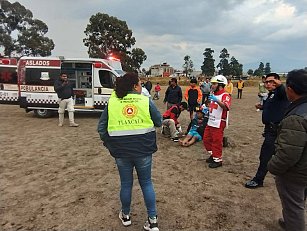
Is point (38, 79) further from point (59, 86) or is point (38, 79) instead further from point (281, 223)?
point (281, 223)

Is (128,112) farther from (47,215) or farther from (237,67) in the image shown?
(237,67)

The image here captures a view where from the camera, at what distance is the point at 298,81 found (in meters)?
2.82

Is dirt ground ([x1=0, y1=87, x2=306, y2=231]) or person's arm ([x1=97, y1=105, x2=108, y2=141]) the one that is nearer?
person's arm ([x1=97, y1=105, x2=108, y2=141])

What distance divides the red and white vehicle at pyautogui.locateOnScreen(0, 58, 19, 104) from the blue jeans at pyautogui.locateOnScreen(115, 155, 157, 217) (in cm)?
1020

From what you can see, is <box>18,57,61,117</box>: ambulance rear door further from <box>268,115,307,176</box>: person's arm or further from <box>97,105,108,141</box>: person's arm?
<box>268,115,307,176</box>: person's arm

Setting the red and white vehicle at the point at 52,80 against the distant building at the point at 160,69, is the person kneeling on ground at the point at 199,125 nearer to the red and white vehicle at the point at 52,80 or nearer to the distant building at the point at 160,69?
the red and white vehicle at the point at 52,80

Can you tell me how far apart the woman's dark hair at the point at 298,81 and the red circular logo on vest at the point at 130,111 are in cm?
163

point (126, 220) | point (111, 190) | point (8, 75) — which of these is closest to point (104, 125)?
point (126, 220)

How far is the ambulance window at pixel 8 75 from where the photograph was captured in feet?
39.5

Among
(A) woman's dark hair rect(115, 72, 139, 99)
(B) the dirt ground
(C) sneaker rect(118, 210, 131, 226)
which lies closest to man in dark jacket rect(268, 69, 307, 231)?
(B) the dirt ground

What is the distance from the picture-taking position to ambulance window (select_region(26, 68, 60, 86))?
1156 cm

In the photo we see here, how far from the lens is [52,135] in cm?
868

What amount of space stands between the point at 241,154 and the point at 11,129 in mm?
7568

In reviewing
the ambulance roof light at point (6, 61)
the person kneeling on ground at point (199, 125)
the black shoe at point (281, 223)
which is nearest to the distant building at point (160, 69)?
the ambulance roof light at point (6, 61)
